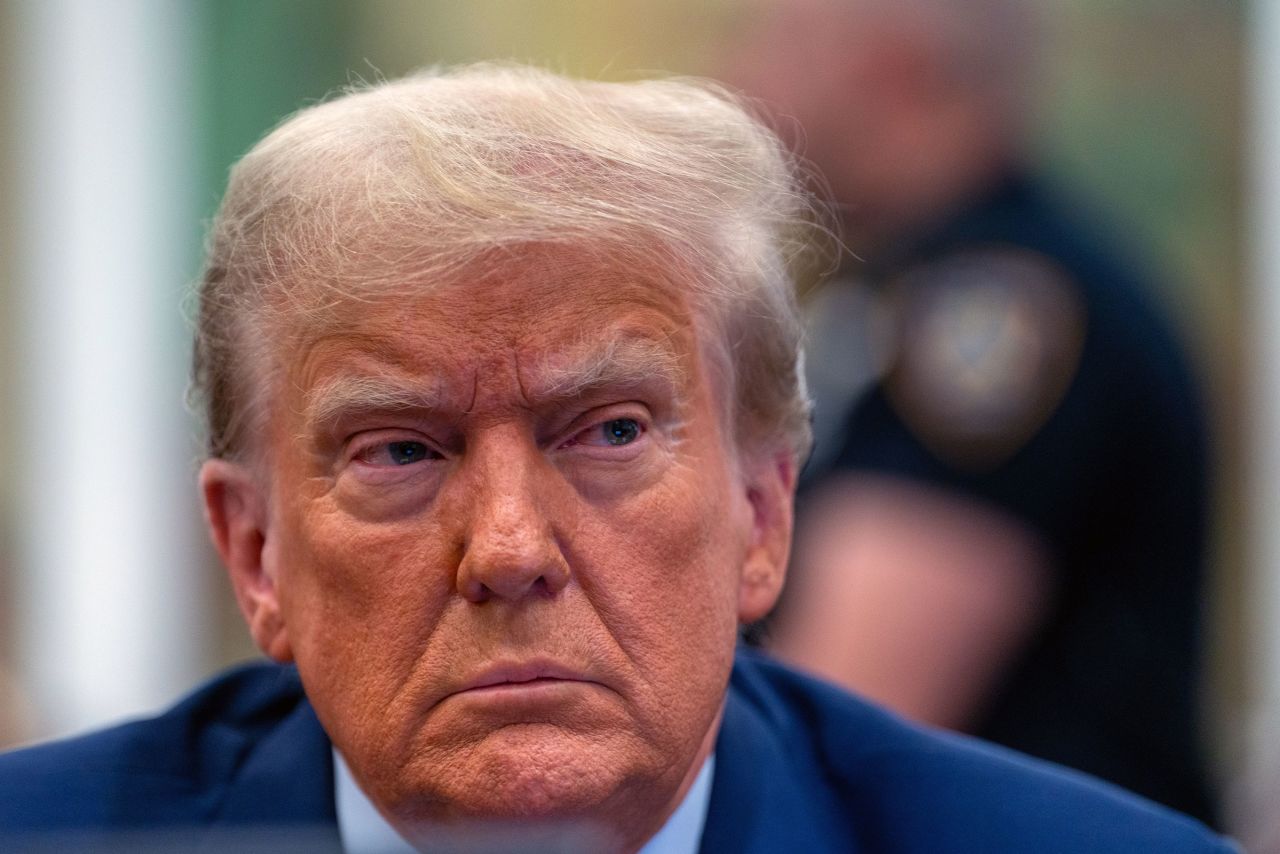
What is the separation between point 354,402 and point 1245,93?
4.03 metres

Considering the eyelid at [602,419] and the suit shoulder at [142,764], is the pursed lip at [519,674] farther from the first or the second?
the suit shoulder at [142,764]

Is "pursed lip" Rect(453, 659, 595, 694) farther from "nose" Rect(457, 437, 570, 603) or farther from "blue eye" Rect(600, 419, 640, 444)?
"blue eye" Rect(600, 419, 640, 444)

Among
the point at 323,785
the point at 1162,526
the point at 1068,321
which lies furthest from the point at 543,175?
the point at 1162,526

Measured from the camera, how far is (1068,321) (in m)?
3.00

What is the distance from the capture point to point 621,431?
6.82 feet

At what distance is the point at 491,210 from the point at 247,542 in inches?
23.9

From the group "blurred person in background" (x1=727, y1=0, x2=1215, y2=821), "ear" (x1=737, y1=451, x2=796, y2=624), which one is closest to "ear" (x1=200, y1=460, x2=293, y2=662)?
"ear" (x1=737, y1=451, x2=796, y2=624)

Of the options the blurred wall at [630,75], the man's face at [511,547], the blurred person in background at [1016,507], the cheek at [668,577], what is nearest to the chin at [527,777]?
the man's face at [511,547]

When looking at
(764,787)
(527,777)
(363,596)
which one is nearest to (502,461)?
(363,596)

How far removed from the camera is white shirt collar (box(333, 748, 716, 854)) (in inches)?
88.0

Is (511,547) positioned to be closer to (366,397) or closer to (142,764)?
(366,397)

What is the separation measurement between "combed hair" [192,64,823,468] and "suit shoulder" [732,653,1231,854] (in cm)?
47

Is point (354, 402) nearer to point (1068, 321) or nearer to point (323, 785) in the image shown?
point (323, 785)

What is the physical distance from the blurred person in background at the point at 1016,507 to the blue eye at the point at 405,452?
1215 mm
